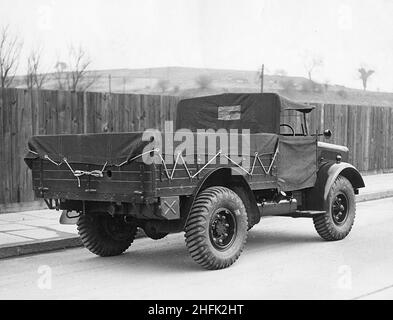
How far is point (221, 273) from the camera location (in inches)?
289

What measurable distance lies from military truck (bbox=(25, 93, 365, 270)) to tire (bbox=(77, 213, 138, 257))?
0.01 metres

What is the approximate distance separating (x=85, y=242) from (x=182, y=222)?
65.6 inches

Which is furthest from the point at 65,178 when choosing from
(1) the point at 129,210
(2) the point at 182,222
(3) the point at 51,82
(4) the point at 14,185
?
(3) the point at 51,82

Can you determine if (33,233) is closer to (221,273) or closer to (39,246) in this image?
(39,246)

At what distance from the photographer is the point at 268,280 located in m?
6.94

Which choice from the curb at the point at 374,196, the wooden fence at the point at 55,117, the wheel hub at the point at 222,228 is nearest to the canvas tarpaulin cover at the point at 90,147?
the wheel hub at the point at 222,228

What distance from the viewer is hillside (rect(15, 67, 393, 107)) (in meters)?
35.3

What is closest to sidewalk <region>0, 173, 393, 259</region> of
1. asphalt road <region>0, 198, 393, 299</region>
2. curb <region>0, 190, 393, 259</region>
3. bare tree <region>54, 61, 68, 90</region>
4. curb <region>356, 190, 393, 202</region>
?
curb <region>0, 190, 393, 259</region>

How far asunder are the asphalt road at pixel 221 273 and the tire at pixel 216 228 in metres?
0.17

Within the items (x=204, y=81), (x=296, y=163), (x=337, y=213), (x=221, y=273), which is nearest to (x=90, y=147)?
(x=221, y=273)

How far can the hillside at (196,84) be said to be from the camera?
35.3 meters

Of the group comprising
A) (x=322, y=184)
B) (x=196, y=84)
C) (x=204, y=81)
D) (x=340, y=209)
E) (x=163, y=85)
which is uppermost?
(x=204, y=81)

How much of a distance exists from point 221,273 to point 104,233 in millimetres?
1929

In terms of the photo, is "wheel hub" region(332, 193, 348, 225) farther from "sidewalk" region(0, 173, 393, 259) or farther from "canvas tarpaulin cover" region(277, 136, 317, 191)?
"sidewalk" region(0, 173, 393, 259)
